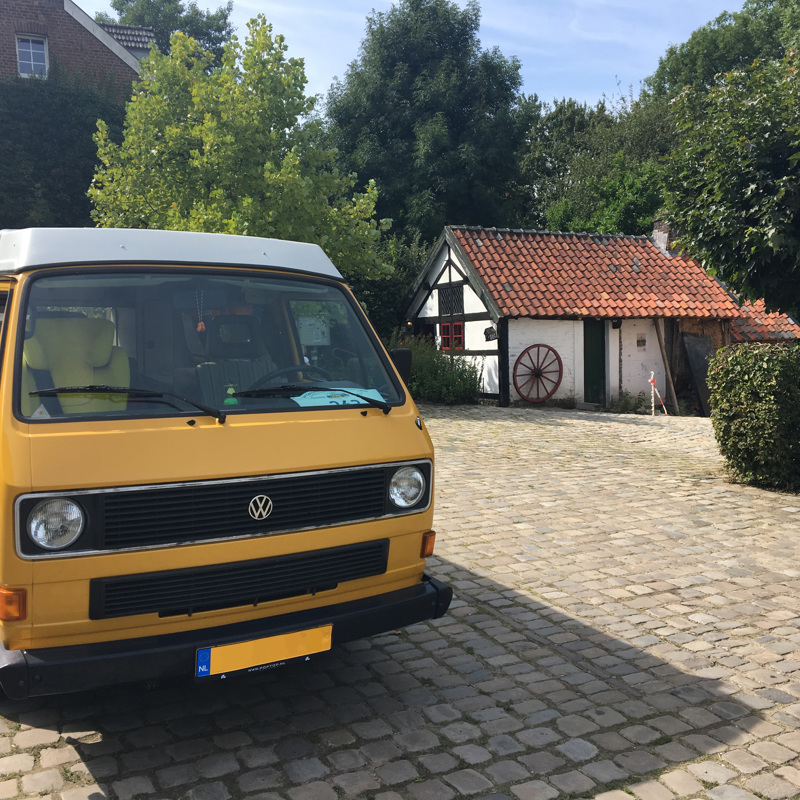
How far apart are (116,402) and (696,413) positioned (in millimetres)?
21953

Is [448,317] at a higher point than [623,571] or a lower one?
higher

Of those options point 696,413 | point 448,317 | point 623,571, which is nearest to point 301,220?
point 448,317

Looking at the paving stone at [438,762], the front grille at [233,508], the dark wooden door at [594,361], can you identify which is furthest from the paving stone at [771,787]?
the dark wooden door at [594,361]

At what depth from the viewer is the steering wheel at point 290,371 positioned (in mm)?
3984

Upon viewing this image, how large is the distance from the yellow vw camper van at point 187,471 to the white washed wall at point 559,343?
680 inches

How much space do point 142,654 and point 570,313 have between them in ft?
63.6

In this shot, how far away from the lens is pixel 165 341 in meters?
3.87

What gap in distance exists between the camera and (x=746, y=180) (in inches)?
371

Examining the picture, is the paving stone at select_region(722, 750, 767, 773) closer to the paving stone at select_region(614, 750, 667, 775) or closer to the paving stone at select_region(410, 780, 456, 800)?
the paving stone at select_region(614, 750, 667, 775)

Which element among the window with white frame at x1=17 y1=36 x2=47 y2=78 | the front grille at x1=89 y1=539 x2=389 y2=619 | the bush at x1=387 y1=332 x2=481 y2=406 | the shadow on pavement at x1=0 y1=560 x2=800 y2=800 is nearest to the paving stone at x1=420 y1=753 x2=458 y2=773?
the shadow on pavement at x1=0 y1=560 x2=800 y2=800

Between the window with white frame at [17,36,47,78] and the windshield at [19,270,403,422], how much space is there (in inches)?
1252

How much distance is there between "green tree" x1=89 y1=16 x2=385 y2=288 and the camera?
19.2 metres

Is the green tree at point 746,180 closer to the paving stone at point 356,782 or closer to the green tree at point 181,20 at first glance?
the paving stone at point 356,782

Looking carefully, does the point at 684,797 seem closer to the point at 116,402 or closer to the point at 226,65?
the point at 116,402
